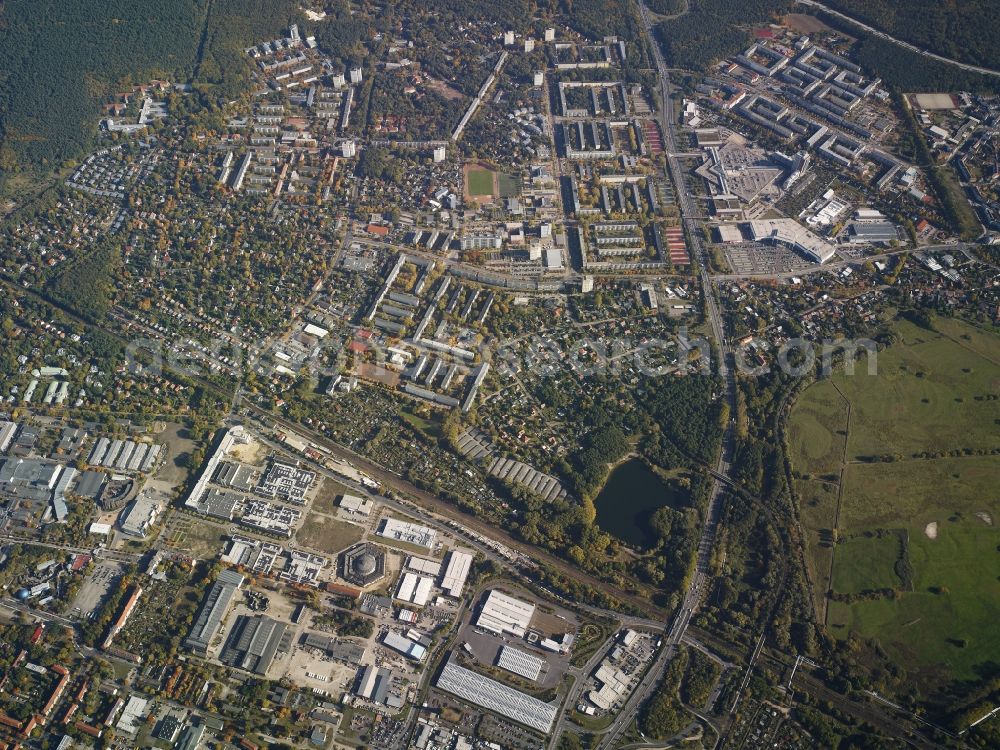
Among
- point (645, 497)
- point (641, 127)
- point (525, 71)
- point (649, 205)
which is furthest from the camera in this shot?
point (525, 71)

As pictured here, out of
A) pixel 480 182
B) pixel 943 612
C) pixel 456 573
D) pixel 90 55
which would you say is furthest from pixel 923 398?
pixel 90 55

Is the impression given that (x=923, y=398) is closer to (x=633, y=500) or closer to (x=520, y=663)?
(x=633, y=500)

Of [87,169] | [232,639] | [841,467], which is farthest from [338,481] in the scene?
[87,169]

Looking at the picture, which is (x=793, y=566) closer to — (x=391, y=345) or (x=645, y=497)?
(x=645, y=497)

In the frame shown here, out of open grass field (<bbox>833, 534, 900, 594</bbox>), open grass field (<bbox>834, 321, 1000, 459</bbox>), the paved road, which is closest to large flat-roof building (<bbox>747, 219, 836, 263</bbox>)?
open grass field (<bbox>834, 321, 1000, 459</bbox>)

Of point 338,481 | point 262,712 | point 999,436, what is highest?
point 999,436

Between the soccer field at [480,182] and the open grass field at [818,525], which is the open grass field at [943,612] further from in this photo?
the soccer field at [480,182]
